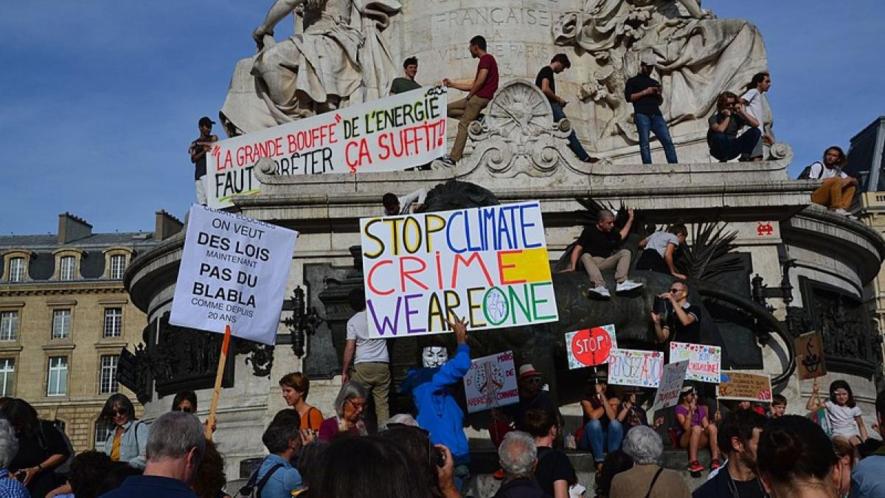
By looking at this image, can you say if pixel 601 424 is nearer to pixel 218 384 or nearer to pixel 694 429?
pixel 694 429

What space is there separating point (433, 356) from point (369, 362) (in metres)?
0.83

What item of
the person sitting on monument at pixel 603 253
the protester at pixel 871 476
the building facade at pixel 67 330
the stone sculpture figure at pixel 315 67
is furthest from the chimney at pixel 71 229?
the protester at pixel 871 476

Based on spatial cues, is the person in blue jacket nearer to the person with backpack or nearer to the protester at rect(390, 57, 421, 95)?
the protester at rect(390, 57, 421, 95)

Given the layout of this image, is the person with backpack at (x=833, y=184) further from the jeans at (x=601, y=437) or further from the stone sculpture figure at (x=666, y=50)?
the jeans at (x=601, y=437)

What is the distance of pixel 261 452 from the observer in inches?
581

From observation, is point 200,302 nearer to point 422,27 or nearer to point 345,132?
point 345,132

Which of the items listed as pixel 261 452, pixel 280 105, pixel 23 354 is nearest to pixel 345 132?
pixel 280 105

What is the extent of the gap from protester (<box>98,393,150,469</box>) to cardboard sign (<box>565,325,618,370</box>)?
5.29 meters

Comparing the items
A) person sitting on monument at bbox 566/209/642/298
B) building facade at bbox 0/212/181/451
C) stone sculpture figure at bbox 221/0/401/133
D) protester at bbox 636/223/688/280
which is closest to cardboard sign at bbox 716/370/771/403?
person sitting on monument at bbox 566/209/642/298

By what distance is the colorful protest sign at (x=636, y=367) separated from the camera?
12.7m

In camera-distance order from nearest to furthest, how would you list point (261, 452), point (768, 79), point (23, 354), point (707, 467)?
1. point (707, 467)
2. point (261, 452)
3. point (768, 79)
4. point (23, 354)

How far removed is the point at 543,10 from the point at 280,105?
5221 mm

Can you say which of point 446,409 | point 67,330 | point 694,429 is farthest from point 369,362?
point 67,330

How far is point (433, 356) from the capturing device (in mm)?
12812
